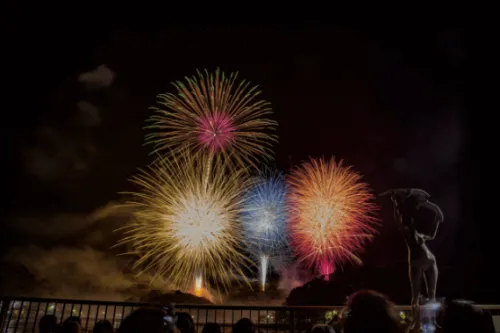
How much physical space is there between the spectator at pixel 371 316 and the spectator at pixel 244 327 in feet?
7.24

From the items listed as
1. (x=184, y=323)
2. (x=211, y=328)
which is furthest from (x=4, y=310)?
(x=211, y=328)

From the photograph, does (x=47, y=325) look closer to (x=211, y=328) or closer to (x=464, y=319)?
(x=211, y=328)

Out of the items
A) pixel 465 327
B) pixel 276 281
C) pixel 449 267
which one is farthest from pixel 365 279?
pixel 465 327

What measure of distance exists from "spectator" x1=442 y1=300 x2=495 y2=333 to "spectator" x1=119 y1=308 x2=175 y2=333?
2.04m

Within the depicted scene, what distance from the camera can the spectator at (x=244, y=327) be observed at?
4.40 metres

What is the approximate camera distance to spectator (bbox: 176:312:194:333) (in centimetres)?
474

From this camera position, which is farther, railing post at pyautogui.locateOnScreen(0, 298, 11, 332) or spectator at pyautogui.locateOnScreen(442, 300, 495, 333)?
railing post at pyautogui.locateOnScreen(0, 298, 11, 332)

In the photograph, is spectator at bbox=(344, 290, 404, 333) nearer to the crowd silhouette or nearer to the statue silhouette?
the crowd silhouette

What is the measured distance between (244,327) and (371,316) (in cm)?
235

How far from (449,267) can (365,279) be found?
74.6 feet

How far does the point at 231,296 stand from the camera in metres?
68.2

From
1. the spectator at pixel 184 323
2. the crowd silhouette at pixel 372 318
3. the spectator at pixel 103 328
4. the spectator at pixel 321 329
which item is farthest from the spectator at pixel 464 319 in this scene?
the spectator at pixel 103 328

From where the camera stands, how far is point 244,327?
442 centimetres

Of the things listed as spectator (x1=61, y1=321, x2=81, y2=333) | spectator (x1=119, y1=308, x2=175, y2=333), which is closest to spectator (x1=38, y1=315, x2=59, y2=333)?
spectator (x1=61, y1=321, x2=81, y2=333)
